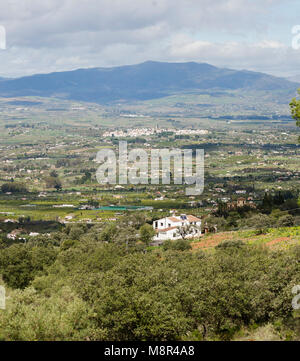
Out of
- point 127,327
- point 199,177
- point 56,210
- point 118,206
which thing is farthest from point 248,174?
point 127,327

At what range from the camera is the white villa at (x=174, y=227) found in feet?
147

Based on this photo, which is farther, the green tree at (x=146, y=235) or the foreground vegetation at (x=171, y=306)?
the green tree at (x=146, y=235)

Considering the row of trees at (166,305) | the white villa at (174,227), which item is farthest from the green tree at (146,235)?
the row of trees at (166,305)

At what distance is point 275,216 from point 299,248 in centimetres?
2268

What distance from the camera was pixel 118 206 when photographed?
75938mm

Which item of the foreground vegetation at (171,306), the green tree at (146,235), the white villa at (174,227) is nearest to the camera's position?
the foreground vegetation at (171,306)

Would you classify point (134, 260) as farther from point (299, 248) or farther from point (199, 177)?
point (199, 177)

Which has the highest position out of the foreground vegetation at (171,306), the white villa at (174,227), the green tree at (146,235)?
the foreground vegetation at (171,306)

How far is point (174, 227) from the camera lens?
4716cm

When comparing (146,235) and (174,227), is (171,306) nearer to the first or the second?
(146,235)

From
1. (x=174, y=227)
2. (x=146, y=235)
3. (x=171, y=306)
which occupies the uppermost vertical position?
(x=171, y=306)

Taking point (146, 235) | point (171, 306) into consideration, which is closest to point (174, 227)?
point (146, 235)

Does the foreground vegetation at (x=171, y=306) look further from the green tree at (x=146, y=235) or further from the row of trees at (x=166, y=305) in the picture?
the green tree at (x=146, y=235)

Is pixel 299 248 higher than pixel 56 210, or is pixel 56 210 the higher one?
pixel 299 248
